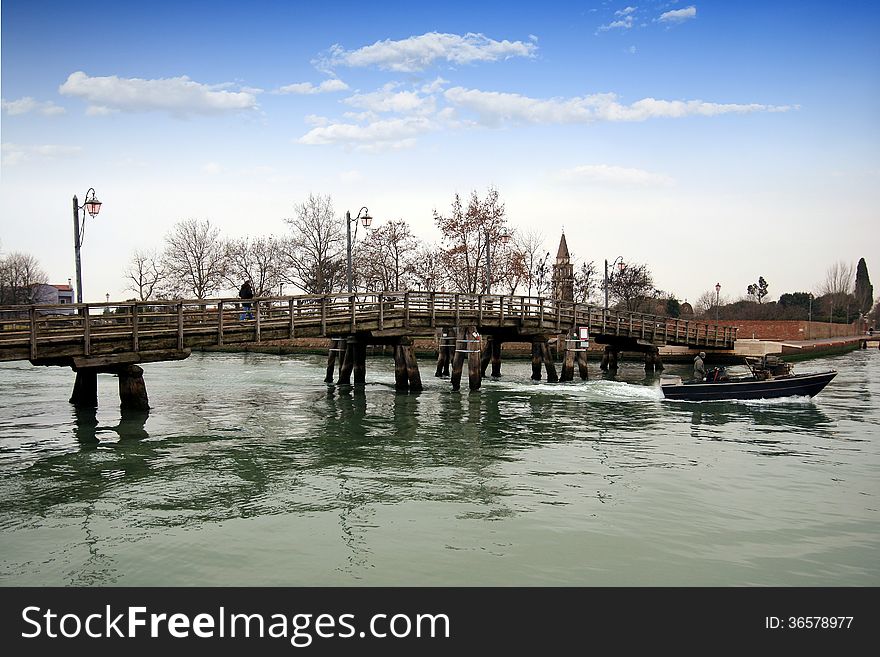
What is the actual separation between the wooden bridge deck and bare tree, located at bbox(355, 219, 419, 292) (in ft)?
104

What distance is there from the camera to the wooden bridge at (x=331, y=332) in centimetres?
2064


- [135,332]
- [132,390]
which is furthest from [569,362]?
[135,332]

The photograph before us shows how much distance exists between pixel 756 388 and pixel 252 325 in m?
17.4

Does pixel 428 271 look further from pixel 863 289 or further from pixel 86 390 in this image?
pixel 863 289

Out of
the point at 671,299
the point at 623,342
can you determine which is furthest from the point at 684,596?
the point at 671,299

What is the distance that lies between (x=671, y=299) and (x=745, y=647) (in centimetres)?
10053

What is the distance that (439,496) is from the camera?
520 inches

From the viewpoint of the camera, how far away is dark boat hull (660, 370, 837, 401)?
87.8 feet

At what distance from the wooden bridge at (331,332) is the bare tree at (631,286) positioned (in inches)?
1150

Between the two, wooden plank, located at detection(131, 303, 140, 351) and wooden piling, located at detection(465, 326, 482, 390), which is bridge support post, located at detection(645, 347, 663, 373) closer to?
wooden piling, located at detection(465, 326, 482, 390)

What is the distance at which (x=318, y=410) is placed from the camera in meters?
25.3

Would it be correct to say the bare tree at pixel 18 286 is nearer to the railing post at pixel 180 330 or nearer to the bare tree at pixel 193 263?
the bare tree at pixel 193 263

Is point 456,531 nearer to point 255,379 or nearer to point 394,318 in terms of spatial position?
point 394,318

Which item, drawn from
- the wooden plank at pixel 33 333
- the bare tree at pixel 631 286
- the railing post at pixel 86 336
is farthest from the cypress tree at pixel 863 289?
the wooden plank at pixel 33 333
